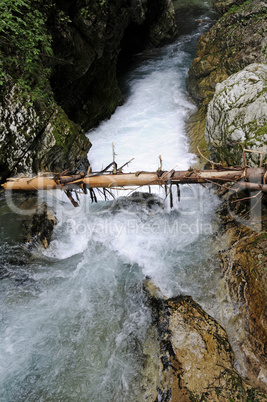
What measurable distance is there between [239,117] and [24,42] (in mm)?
5629

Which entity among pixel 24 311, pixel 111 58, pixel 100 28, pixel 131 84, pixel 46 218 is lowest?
pixel 24 311

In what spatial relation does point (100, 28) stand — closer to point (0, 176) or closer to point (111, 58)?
point (111, 58)

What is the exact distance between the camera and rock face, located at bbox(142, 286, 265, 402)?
11.2 ft

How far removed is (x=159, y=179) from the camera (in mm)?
4691

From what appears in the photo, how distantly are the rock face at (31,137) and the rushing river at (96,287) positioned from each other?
34.3 inches

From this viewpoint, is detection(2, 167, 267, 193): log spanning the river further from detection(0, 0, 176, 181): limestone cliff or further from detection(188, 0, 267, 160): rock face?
detection(188, 0, 267, 160): rock face

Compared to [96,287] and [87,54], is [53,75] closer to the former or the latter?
[87,54]

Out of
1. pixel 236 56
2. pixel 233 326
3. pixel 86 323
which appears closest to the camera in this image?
pixel 233 326

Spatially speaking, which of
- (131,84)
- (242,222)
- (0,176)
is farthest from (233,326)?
(131,84)

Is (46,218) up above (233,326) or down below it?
above

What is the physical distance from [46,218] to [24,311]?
7.15ft

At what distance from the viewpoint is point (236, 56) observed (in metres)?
9.17

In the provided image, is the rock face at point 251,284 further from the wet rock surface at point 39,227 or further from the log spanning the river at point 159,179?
the wet rock surface at point 39,227

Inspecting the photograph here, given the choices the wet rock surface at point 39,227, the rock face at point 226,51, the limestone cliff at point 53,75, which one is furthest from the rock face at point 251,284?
the limestone cliff at point 53,75
